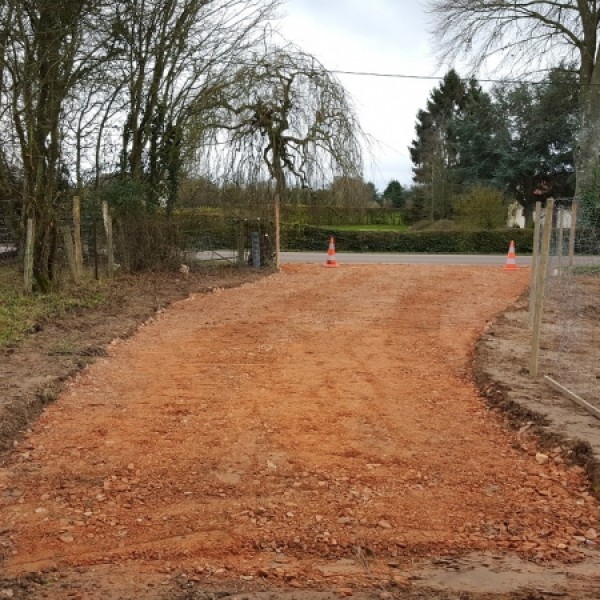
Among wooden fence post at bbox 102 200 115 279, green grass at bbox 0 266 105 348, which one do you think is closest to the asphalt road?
wooden fence post at bbox 102 200 115 279

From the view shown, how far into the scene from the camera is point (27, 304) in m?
11.0

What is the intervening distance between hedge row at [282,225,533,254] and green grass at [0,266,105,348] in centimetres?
1739

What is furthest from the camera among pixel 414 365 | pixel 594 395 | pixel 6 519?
pixel 414 365

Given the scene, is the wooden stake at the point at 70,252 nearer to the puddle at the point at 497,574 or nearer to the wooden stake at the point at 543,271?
the wooden stake at the point at 543,271

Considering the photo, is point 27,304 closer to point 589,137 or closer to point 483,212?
point 589,137

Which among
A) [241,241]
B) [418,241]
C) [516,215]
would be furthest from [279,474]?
[516,215]

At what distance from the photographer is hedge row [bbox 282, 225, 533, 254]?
3006 centimetres

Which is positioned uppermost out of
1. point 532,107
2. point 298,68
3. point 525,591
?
point 532,107

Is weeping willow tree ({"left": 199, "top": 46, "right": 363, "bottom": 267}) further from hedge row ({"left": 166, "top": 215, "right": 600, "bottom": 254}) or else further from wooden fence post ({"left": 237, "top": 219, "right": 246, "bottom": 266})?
hedge row ({"left": 166, "top": 215, "right": 600, "bottom": 254})

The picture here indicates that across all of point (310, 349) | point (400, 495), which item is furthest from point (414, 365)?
point (400, 495)

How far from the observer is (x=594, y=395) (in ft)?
21.2

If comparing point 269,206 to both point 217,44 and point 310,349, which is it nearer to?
point 217,44

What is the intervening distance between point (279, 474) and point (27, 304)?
25.9 feet

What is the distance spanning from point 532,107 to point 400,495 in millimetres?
38093
